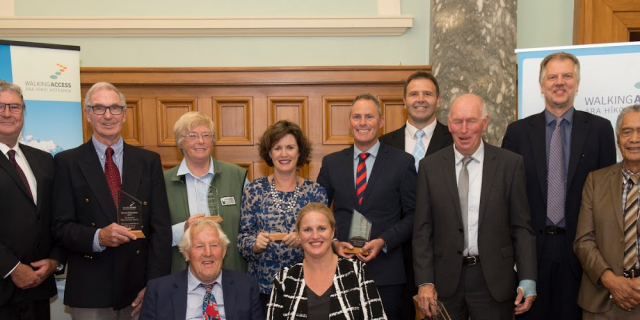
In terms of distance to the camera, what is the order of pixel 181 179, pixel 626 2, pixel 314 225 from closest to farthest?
pixel 314 225 < pixel 181 179 < pixel 626 2

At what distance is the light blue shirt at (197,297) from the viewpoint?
290 cm

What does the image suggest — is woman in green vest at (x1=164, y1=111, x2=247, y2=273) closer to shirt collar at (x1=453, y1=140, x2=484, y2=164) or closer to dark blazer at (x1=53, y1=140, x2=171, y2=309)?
dark blazer at (x1=53, y1=140, x2=171, y2=309)

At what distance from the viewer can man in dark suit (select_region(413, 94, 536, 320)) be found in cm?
288

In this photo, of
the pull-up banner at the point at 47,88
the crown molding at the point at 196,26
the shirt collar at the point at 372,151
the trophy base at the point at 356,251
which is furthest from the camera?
the crown molding at the point at 196,26

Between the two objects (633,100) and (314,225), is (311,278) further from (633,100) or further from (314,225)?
(633,100)

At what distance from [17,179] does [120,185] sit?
55 cm

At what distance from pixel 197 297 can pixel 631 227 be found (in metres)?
2.35

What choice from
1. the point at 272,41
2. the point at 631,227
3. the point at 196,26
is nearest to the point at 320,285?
the point at 631,227

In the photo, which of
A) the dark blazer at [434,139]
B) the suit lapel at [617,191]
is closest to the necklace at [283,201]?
the dark blazer at [434,139]

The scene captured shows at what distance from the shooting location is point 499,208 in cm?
290

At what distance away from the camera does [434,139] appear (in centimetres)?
360

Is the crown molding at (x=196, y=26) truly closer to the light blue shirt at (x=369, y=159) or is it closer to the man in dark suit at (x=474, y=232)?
the light blue shirt at (x=369, y=159)

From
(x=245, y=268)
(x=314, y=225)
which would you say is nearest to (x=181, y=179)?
(x=245, y=268)

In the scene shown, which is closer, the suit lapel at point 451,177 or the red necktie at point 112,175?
the suit lapel at point 451,177
